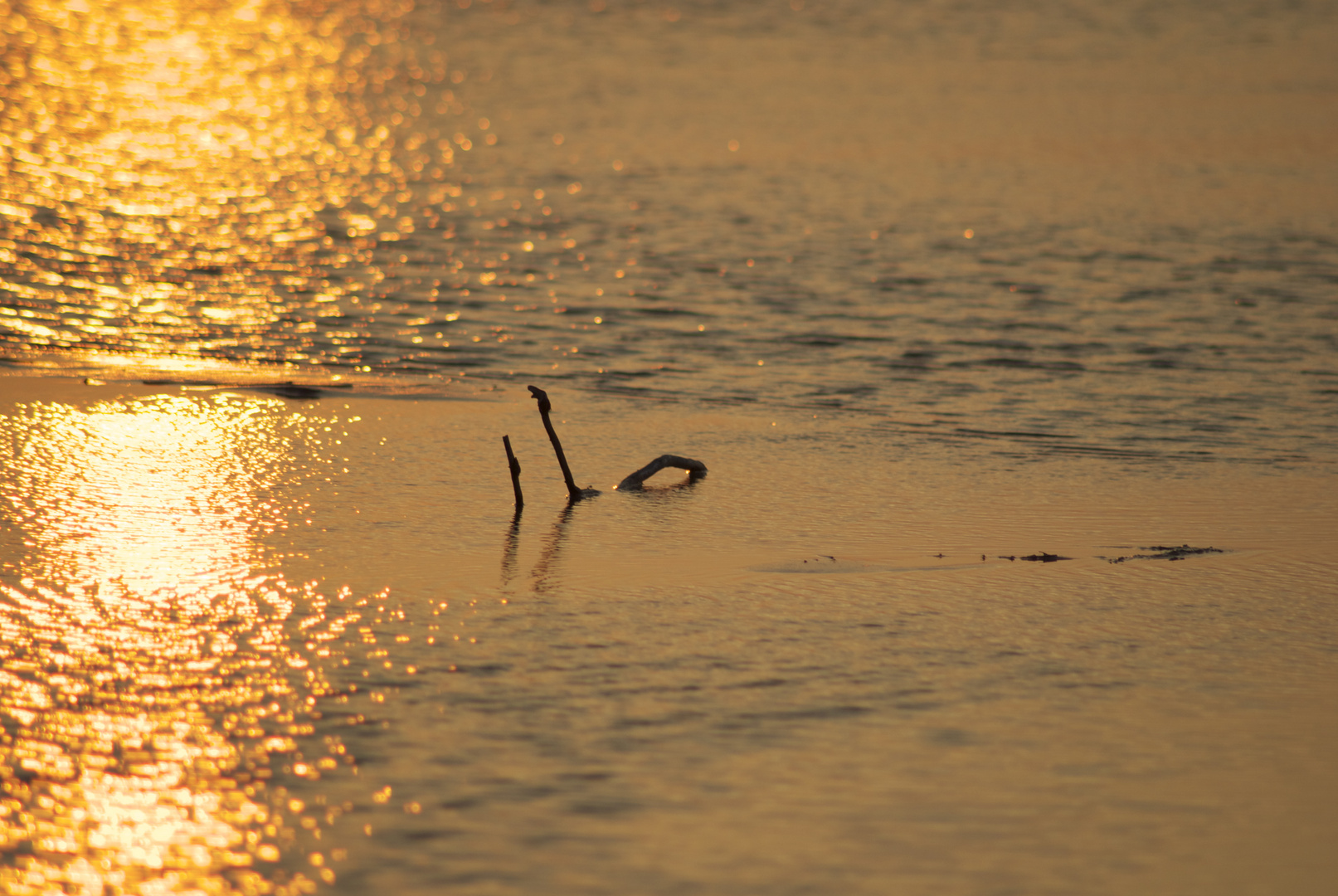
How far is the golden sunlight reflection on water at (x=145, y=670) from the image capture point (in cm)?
373

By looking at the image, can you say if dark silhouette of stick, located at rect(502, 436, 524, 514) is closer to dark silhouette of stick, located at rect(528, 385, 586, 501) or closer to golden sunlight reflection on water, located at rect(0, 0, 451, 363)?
dark silhouette of stick, located at rect(528, 385, 586, 501)

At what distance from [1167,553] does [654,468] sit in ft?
6.75

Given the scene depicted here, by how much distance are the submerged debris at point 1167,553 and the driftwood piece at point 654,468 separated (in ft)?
5.98

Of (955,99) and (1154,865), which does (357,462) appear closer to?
(1154,865)

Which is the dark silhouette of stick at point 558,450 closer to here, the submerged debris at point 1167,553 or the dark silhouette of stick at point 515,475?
the dark silhouette of stick at point 515,475

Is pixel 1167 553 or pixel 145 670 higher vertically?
pixel 145 670

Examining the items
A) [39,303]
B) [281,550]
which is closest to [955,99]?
[39,303]

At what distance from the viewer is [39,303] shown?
10562mm

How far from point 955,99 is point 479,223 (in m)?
8.21

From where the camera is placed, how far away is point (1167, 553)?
20.0ft

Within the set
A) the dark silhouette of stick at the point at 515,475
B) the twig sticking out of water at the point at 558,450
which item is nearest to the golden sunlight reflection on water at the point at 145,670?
the dark silhouette of stick at the point at 515,475

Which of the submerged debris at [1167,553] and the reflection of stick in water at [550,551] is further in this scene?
the submerged debris at [1167,553]

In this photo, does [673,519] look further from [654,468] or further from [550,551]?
[550,551]

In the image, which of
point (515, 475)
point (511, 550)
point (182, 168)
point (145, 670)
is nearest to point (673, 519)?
point (515, 475)
